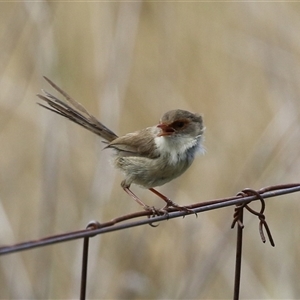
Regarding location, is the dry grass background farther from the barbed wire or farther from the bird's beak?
the barbed wire

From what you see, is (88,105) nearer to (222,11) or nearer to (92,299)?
(222,11)

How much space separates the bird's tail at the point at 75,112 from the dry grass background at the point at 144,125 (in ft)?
2.13

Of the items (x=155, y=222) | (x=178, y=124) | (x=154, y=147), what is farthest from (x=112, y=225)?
(x=178, y=124)

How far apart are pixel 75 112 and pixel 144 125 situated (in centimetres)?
207

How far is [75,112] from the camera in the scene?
2549mm

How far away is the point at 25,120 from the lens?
14.2 ft

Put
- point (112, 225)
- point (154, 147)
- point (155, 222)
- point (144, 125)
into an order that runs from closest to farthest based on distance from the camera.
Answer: point (112, 225), point (155, 222), point (154, 147), point (144, 125)

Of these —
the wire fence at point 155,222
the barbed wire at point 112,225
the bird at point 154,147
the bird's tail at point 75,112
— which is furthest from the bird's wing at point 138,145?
the barbed wire at point 112,225

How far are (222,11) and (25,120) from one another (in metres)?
1.66

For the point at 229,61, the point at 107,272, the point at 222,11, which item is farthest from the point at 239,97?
the point at 107,272

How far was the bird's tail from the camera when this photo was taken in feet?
7.97

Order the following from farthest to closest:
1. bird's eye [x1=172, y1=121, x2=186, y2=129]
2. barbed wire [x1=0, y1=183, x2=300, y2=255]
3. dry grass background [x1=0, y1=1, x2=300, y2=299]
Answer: dry grass background [x1=0, y1=1, x2=300, y2=299]
bird's eye [x1=172, y1=121, x2=186, y2=129]
barbed wire [x1=0, y1=183, x2=300, y2=255]

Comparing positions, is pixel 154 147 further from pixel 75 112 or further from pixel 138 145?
pixel 75 112

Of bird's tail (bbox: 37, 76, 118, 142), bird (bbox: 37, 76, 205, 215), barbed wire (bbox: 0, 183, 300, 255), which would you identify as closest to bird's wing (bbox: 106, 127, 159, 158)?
bird (bbox: 37, 76, 205, 215)
